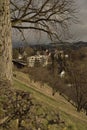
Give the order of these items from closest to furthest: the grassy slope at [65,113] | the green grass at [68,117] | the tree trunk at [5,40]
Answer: the green grass at [68,117] < the grassy slope at [65,113] < the tree trunk at [5,40]

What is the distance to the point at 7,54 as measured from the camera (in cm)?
1034

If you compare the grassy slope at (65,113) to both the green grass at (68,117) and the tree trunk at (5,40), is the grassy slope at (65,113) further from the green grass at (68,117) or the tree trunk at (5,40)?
the tree trunk at (5,40)

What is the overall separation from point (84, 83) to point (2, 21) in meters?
40.3

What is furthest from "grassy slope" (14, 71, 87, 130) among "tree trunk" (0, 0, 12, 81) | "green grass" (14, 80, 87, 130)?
"tree trunk" (0, 0, 12, 81)

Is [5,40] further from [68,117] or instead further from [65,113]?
[65,113]

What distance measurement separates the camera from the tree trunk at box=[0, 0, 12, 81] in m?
10.0

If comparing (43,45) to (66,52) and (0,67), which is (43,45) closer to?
(66,52)

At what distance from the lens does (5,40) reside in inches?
404

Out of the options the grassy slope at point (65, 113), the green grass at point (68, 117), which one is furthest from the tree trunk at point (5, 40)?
the grassy slope at point (65, 113)

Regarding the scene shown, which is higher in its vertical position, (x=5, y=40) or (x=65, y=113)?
(x=5, y=40)

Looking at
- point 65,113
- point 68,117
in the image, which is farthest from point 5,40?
point 65,113

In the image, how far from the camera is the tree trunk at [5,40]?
394 inches

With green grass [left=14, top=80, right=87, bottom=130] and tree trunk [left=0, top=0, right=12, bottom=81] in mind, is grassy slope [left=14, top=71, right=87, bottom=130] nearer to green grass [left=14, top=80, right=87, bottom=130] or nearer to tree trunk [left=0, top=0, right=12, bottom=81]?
green grass [left=14, top=80, right=87, bottom=130]

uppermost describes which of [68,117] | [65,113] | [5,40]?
[5,40]
